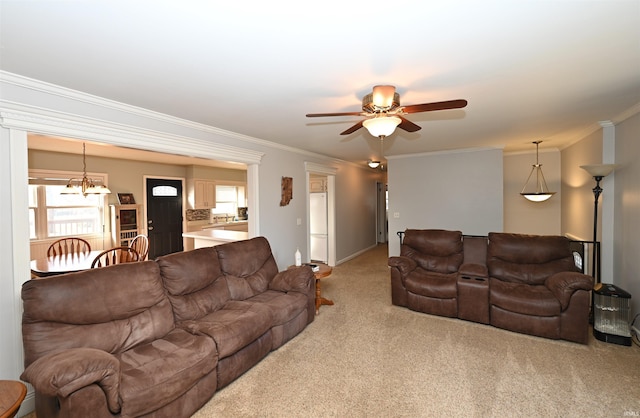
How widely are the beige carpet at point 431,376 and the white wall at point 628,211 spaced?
844 mm

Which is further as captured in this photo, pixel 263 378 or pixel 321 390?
pixel 263 378

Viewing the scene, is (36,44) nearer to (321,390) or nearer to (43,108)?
(43,108)

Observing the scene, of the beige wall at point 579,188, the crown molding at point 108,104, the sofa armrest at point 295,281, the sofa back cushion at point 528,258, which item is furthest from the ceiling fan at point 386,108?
the beige wall at point 579,188

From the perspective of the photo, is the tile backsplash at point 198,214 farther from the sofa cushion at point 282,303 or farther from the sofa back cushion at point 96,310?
the sofa back cushion at point 96,310

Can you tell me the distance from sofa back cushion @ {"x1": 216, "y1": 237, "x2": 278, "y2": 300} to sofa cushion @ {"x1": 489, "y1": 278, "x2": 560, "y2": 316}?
266 cm

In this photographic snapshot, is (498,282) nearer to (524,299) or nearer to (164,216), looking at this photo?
(524,299)

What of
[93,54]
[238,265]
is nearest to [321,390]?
[238,265]

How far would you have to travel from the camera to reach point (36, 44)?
1.65 m

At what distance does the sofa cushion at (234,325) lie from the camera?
2.27 meters

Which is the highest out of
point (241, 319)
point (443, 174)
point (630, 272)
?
point (443, 174)

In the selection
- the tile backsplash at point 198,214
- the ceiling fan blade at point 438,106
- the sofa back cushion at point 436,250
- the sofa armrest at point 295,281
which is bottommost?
the sofa armrest at point 295,281

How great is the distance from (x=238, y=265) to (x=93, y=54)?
2.29 meters

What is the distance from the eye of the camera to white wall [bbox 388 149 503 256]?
529 centimetres

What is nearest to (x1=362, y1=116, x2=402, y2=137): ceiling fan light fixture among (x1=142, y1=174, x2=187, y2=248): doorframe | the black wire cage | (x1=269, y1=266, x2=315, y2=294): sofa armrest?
(x1=269, y1=266, x2=315, y2=294): sofa armrest
